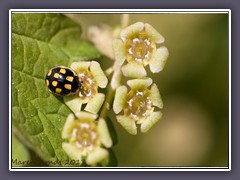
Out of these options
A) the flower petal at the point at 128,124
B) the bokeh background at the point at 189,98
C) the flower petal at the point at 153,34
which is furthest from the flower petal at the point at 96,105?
the bokeh background at the point at 189,98

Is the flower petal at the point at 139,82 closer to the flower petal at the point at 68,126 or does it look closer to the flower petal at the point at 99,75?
the flower petal at the point at 99,75

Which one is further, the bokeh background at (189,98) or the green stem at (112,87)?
the bokeh background at (189,98)

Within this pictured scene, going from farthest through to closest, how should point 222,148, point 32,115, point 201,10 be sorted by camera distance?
point 222,148 < point 201,10 < point 32,115

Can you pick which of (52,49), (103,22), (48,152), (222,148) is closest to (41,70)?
(52,49)

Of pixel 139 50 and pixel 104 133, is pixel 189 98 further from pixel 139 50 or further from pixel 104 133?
pixel 104 133

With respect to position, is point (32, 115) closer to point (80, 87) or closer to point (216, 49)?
point (80, 87)
